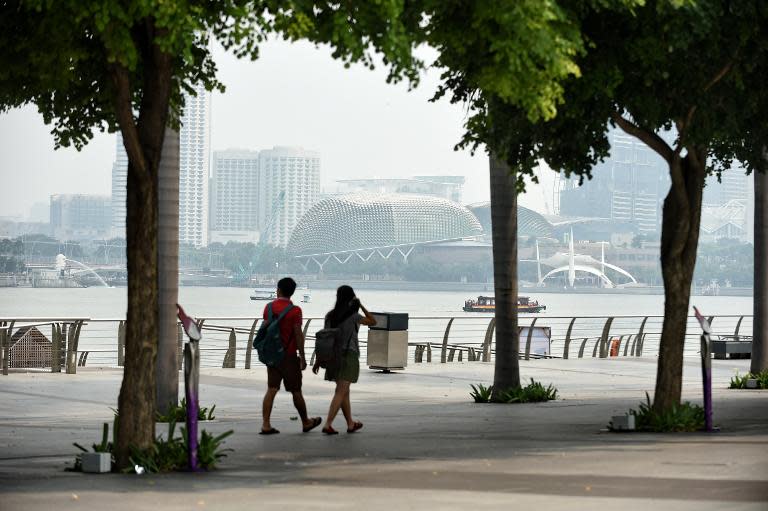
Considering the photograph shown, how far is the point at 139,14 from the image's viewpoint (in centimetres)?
1008

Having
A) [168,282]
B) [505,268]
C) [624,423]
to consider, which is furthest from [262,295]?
[624,423]

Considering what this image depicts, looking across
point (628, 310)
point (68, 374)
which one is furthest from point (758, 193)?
point (628, 310)

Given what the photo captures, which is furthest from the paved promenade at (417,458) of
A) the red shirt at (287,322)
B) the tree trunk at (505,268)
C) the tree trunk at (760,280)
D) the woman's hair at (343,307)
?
the tree trunk at (760,280)

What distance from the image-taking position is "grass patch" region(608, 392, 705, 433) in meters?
15.3

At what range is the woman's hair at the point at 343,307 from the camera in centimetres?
1492

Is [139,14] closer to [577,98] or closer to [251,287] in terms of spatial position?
[577,98]

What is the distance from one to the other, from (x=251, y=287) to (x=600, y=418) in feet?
565

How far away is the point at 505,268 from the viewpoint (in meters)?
20.5

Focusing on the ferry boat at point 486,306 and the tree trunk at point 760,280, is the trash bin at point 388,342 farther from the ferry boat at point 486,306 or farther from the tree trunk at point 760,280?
the ferry boat at point 486,306

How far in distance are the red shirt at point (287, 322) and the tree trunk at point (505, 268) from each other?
237 inches

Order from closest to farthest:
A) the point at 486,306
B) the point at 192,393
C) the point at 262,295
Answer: the point at 192,393
the point at 486,306
the point at 262,295

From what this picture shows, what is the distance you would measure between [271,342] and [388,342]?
13.1 metres

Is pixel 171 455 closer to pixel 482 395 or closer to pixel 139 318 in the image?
pixel 139 318

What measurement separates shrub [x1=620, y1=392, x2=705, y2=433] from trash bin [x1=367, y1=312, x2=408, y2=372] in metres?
12.3
